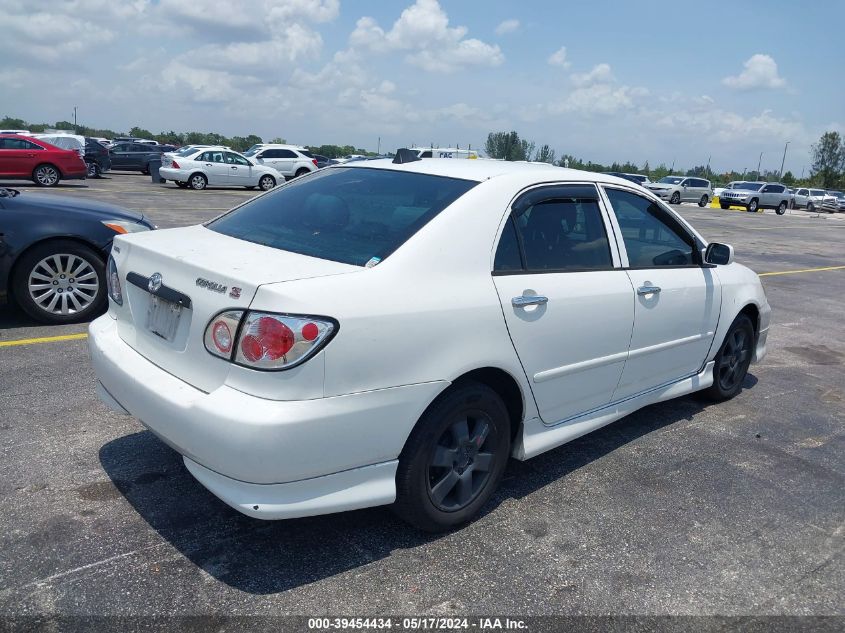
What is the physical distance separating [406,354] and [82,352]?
12.0ft

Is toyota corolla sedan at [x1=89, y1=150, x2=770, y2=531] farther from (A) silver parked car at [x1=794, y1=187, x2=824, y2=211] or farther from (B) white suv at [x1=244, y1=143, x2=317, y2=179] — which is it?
(A) silver parked car at [x1=794, y1=187, x2=824, y2=211]

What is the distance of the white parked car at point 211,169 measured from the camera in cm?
2556

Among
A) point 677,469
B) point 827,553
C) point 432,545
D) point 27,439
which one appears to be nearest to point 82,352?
point 27,439

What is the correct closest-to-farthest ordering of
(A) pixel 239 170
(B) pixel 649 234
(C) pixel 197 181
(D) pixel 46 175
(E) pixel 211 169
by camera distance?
(B) pixel 649 234 → (D) pixel 46 175 → (C) pixel 197 181 → (E) pixel 211 169 → (A) pixel 239 170

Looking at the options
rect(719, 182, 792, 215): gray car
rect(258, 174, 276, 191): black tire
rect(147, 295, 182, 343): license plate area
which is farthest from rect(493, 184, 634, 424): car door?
rect(719, 182, 792, 215): gray car

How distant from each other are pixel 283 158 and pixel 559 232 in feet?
93.3

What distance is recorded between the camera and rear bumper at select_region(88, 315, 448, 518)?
2.52m

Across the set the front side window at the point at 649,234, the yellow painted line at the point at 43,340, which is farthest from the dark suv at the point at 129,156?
the front side window at the point at 649,234

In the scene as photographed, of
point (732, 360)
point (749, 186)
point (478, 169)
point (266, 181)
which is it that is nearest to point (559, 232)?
point (478, 169)

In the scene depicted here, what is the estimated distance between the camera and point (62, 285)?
240 inches

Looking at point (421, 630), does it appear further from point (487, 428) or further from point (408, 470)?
point (487, 428)

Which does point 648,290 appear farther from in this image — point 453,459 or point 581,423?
point 453,459

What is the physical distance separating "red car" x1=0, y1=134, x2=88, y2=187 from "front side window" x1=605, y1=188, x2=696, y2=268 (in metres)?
21.3

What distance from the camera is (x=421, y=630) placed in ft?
8.39
